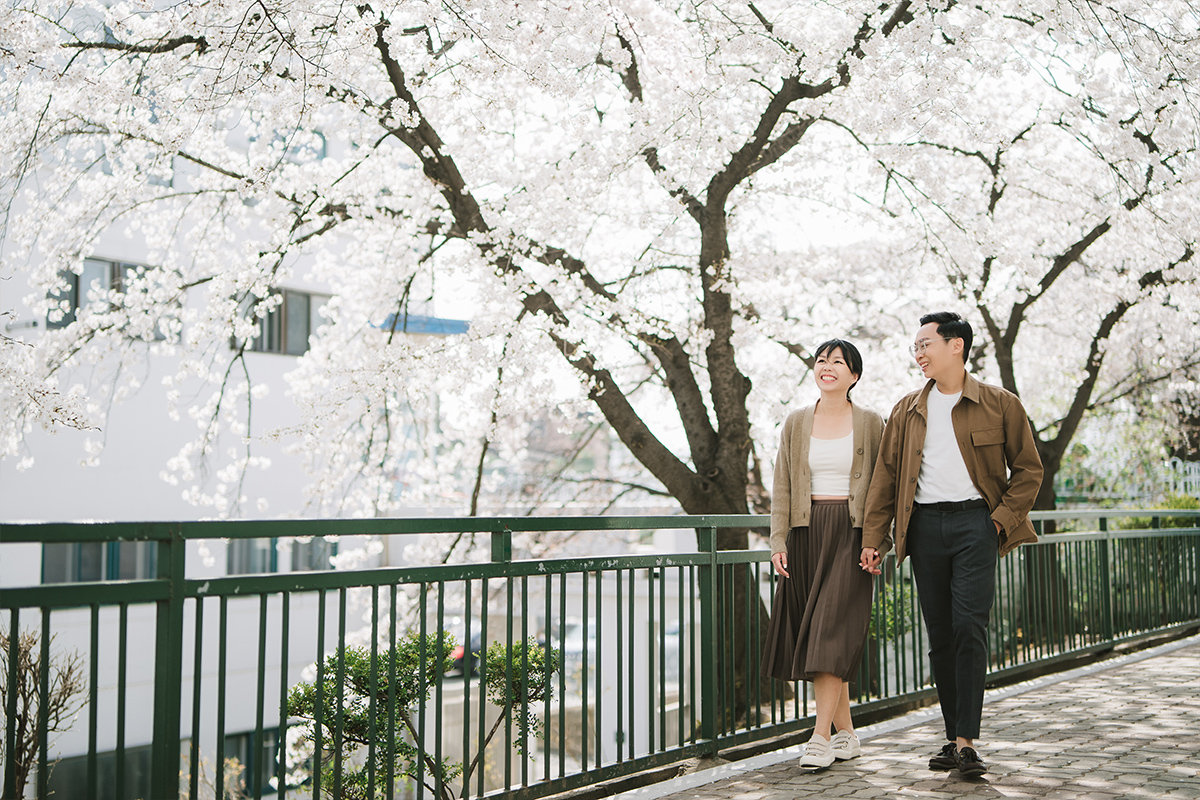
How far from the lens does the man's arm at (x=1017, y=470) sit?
13.9 feet

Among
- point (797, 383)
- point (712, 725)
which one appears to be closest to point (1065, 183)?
point (797, 383)

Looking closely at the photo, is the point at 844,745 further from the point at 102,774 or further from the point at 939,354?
the point at 102,774

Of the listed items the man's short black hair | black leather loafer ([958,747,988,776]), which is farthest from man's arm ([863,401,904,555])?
black leather loafer ([958,747,988,776])

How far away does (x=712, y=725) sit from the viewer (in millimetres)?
4938

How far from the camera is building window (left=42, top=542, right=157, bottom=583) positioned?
15.7 metres

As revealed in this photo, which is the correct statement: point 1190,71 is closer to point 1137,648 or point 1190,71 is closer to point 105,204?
point 1137,648

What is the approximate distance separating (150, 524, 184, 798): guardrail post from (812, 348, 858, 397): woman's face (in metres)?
2.80

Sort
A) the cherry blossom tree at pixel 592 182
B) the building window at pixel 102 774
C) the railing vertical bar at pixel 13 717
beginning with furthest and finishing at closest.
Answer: the building window at pixel 102 774 < the cherry blossom tree at pixel 592 182 < the railing vertical bar at pixel 13 717

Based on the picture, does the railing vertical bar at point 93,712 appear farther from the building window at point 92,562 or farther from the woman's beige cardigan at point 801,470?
the building window at point 92,562

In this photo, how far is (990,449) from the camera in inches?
171

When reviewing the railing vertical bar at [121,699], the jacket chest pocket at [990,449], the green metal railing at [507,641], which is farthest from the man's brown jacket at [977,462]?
the railing vertical bar at [121,699]

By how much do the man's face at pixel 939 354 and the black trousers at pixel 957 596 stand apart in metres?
0.61

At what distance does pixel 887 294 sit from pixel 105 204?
10338mm

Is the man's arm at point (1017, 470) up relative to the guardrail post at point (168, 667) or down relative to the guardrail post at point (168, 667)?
up
